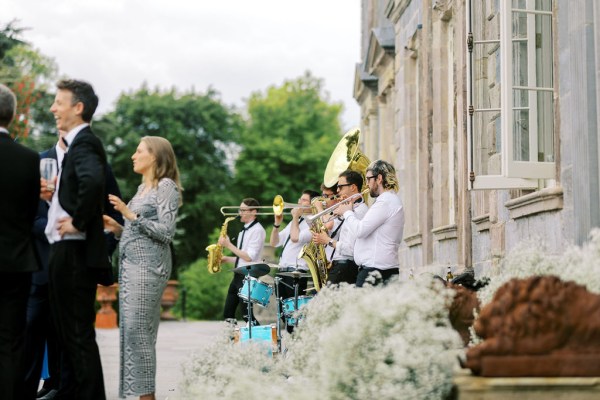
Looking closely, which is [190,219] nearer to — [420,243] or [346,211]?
[420,243]

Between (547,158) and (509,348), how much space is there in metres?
4.74

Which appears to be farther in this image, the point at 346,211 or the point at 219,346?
the point at 346,211

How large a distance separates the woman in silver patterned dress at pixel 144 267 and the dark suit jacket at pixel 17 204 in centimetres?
140

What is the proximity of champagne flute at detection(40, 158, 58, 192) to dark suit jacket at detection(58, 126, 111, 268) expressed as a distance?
0.09m

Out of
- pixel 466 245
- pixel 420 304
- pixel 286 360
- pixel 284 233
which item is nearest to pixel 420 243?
pixel 284 233

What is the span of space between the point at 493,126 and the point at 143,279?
484 centimetres

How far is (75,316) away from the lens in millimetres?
6789

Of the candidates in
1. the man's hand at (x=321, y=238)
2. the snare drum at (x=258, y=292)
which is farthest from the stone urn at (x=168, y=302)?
the man's hand at (x=321, y=238)

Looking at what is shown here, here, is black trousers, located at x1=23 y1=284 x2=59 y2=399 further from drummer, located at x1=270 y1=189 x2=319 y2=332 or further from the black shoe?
drummer, located at x1=270 y1=189 x2=319 y2=332

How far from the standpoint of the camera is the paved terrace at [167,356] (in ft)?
32.8

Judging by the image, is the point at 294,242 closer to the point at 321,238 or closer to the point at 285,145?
the point at 321,238

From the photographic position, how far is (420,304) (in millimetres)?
5836

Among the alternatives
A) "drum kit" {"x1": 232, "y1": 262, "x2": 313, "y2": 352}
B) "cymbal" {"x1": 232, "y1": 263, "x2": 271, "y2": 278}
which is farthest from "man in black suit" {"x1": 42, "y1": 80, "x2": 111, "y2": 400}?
"cymbal" {"x1": 232, "y1": 263, "x2": 271, "y2": 278}

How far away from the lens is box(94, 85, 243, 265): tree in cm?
5419
